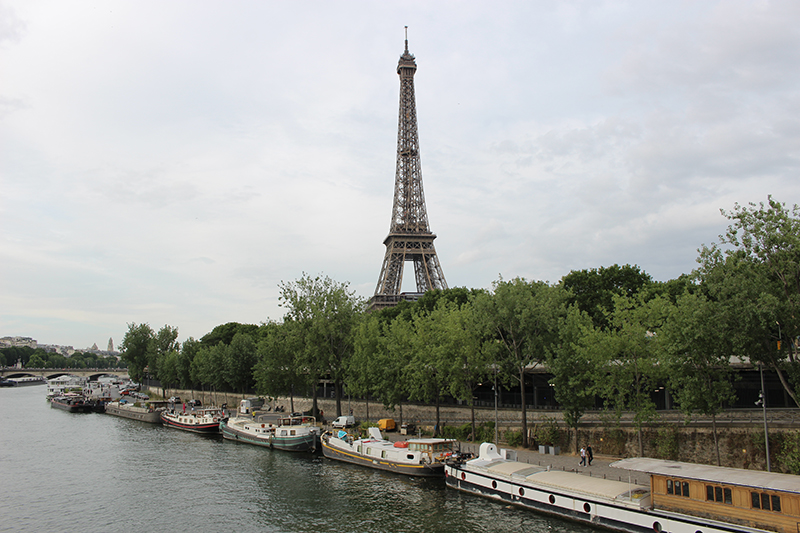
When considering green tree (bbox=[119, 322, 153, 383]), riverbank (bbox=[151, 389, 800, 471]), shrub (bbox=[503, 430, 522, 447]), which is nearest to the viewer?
riverbank (bbox=[151, 389, 800, 471])

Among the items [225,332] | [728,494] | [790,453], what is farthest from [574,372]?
[225,332]

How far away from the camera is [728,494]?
26.1 m

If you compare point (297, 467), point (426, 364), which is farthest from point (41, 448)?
point (426, 364)

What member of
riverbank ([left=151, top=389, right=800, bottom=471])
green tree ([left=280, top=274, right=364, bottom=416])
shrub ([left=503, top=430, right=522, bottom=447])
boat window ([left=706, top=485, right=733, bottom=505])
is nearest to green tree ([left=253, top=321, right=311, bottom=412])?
green tree ([left=280, top=274, right=364, bottom=416])

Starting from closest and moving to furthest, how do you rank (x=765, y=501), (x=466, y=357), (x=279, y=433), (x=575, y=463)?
(x=765, y=501) → (x=575, y=463) → (x=466, y=357) → (x=279, y=433)

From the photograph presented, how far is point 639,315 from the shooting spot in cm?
4188

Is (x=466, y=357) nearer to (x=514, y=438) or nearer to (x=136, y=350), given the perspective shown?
(x=514, y=438)

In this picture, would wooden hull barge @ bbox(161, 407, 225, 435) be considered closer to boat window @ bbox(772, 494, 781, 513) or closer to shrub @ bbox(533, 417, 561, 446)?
shrub @ bbox(533, 417, 561, 446)

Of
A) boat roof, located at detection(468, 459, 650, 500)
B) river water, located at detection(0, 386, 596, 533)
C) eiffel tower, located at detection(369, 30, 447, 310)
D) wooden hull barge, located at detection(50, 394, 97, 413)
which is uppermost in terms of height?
eiffel tower, located at detection(369, 30, 447, 310)

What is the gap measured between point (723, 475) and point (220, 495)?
31.9m

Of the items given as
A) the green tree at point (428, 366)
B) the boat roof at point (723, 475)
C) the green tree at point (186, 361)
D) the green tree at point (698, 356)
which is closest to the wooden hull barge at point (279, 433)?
the green tree at point (428, 366)

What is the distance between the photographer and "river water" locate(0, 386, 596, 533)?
31625mm

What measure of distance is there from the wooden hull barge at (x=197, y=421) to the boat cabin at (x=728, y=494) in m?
57.9

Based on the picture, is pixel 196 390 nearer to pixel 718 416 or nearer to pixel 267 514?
pixel 267 514
